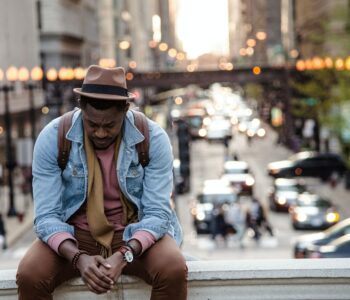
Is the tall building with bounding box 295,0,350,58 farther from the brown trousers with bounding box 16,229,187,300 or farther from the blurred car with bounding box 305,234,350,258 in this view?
the brown trousers with bounding box 16,229,187,300

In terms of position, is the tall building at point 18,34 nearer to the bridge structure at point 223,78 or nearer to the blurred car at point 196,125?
the bridge structure at point 223,78

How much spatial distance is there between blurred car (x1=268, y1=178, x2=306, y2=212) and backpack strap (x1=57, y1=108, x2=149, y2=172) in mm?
35330

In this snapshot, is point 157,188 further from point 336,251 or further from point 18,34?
point 18,34

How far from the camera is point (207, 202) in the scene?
3934cm

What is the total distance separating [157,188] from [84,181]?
1.30 ft

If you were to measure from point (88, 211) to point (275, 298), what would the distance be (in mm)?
1156

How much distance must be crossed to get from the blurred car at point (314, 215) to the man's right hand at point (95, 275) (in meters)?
30.4

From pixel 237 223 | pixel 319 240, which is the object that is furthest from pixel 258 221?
pixel 319 240

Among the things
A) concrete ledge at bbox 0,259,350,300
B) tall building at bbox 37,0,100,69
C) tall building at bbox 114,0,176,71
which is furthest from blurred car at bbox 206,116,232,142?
concrete ledge at bbox 0,259,350,300

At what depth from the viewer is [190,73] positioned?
79938 millimetres

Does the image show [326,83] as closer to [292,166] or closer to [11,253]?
[292,166]

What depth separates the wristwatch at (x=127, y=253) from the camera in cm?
579

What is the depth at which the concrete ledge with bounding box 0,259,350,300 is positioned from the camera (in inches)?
241

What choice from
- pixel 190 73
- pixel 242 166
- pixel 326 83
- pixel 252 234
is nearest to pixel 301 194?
pixel 252 234
